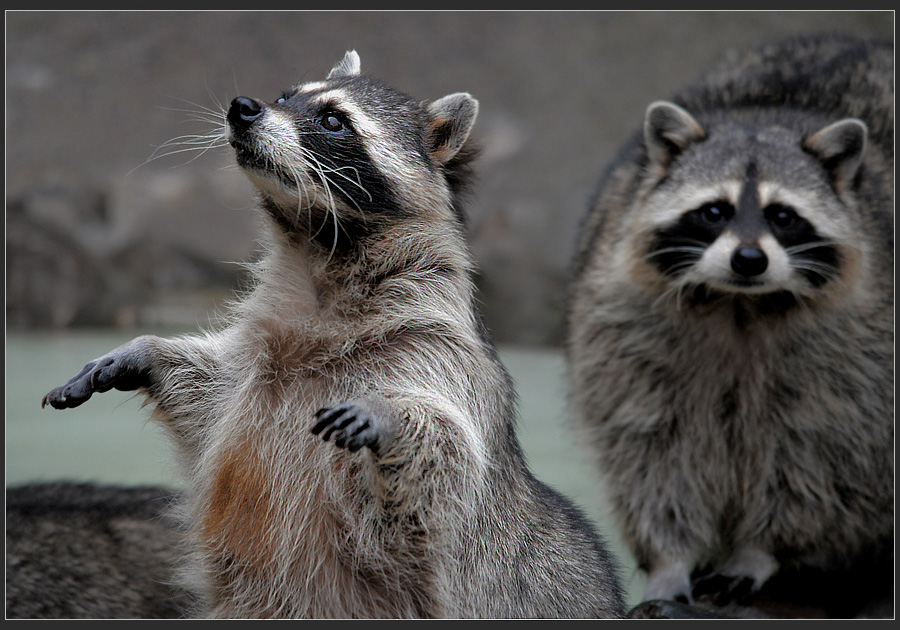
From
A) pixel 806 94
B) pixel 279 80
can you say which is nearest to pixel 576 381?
pixel 806 94

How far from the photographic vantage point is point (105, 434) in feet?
25.5

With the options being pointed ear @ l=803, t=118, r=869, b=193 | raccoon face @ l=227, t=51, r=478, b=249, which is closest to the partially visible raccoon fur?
raccoon face @ l=227, t=51, r=478, b=249

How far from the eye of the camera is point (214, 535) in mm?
3338

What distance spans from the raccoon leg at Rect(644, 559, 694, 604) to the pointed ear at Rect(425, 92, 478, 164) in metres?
2.81

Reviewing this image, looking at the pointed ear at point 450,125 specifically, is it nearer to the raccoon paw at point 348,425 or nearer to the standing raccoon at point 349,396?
the standing raccoon at point 349,396

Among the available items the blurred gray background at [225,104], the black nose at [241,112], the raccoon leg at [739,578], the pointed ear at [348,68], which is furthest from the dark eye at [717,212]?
the blurred gray background at [225,104]

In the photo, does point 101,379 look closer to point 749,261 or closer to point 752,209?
point 749,261

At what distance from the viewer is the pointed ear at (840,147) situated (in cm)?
512

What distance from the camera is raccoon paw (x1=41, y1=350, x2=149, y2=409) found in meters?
3.01

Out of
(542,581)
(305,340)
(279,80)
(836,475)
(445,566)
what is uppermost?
(279,80)

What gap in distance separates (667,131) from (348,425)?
354 centimetres

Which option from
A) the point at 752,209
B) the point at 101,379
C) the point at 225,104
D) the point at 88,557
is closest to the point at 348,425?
the point at 101,379

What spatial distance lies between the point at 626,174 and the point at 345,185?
3.34 metres

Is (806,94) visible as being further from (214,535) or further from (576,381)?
(214,535)
